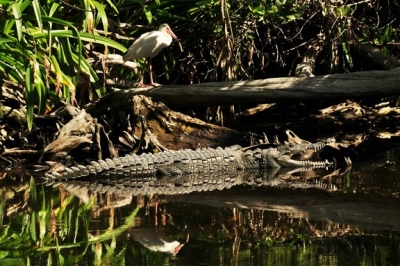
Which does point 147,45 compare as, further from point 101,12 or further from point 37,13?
point 37,13

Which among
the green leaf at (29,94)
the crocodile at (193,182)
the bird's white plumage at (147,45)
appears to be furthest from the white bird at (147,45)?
the crocodile at (193,182)

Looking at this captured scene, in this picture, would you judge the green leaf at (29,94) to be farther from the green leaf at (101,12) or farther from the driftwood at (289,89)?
the driftwood at (289,89)

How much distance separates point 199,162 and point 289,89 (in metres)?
1.44

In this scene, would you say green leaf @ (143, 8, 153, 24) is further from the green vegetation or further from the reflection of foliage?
the reflection of foliage

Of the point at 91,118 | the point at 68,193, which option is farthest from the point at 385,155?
the point at 68,193

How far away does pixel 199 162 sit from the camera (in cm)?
792

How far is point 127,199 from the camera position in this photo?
634 centimetres

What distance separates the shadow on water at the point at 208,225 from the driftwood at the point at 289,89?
170cm

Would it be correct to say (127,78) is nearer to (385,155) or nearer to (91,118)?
(91,118)

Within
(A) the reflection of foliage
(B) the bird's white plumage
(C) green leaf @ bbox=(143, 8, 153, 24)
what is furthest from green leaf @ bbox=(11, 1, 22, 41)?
(C) green leaf @ bbox=(143, 8, 153, 24)

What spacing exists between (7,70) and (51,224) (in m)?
3.29

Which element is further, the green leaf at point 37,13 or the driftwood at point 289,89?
the driftwood at point 289,89

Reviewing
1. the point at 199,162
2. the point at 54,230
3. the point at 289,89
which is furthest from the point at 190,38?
the point at 54,230

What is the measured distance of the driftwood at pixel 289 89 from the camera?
872 centimetres
